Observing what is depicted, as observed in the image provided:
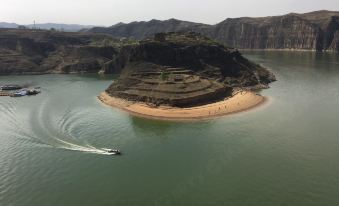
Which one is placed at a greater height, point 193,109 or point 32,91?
point 32,91

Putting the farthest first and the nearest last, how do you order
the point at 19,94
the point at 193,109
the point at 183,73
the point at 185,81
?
the point at 19,94
the point at 183,73
the point at 185,81
the point at 193,109

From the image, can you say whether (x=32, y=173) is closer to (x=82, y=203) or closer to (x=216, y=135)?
(x=82, y=203)

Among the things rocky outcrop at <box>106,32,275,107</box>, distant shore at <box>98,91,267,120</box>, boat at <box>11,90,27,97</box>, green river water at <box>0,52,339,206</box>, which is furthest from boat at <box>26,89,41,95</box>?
distant shore at <box>98,91,267,120</box>

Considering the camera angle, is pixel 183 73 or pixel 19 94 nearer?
pixel 183 73

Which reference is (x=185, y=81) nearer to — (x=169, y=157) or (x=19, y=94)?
(x=169, y=157)

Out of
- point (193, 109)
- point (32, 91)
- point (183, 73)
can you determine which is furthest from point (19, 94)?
point (193, 109)

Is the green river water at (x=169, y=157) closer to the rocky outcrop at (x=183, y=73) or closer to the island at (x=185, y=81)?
the island at (x=185, y=81)

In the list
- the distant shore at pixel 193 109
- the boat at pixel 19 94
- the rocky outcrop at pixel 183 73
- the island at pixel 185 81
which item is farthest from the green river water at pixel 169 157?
the boat at pixel 19 94
